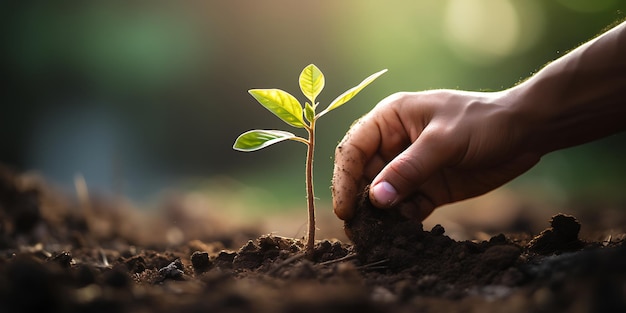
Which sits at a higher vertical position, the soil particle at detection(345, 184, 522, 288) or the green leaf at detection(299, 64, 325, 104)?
the green leaf at detection(299, 64, 325, 104)

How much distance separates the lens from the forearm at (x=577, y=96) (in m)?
2.22

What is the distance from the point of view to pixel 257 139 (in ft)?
6.58

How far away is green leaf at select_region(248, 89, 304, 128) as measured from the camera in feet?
6.74

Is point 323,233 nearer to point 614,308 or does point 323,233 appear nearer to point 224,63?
Result: point 614,308

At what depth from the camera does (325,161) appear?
48.6ft

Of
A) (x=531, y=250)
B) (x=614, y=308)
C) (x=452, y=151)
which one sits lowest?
(x=614, y=308)

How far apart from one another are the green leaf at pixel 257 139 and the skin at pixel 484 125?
47 cm

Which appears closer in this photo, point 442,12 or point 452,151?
point 452,151

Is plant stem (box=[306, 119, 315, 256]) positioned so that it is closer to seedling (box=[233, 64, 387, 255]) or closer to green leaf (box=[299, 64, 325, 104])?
seedling (box=[233, 64, 387, 255])

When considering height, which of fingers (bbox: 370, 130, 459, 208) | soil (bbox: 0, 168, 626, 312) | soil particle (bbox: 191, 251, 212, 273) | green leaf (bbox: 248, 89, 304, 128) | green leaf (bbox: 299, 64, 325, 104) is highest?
green leaf (bbox: 299, 64, 325, 104)

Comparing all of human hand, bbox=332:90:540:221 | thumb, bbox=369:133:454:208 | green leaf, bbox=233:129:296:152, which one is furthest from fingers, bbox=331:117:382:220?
green leaf, bbox=233:129:296:152

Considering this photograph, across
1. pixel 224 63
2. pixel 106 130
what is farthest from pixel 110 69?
pixel 224 63

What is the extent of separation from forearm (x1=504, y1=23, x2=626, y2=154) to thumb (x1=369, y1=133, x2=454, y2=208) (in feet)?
1.40

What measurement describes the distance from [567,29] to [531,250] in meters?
9.82
